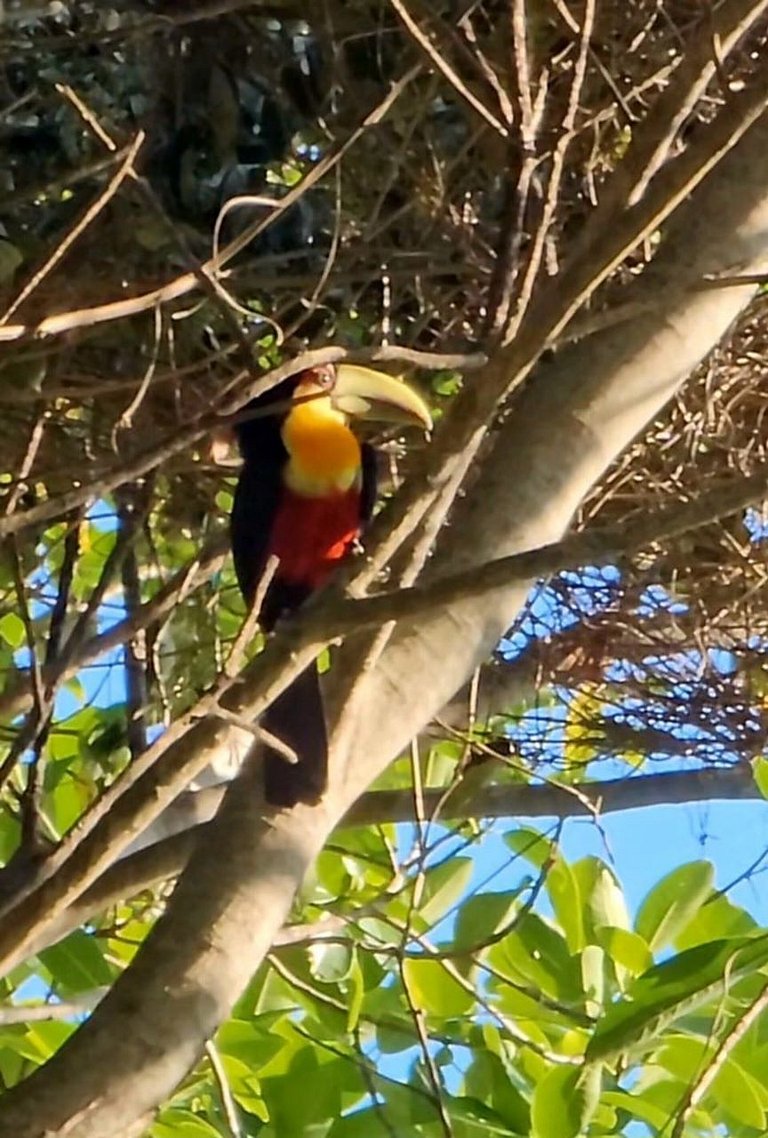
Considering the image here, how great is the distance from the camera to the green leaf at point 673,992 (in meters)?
1.14

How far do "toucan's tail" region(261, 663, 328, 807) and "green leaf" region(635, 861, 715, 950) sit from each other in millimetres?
502

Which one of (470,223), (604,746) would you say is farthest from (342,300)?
(604,746)

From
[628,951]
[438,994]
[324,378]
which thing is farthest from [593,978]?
[324,378]

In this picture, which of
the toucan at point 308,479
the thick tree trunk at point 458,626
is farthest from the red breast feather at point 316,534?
the thick tree trunk at point 458,626

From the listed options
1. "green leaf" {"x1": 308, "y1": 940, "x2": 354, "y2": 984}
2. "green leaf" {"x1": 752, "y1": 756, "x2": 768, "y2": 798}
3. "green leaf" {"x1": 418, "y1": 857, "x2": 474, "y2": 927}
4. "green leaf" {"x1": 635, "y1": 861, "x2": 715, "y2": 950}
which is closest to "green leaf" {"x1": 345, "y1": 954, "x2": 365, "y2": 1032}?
"green leaf" {"x1": 308, "y1": 940, "x2": 354, "y2": 984}

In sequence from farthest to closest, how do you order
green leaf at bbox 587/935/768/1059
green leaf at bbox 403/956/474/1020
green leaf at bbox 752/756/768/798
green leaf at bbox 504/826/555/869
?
green leaf at bbox 504/826/555/869
green leaf at bbox 403/956/474/1020
green leaf at bbox 752/756/768/798
green leaf at bbox 587/935/768/1059

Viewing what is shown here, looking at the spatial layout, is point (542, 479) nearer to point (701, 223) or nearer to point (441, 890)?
point (701, 223)

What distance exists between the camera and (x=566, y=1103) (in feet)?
3.86

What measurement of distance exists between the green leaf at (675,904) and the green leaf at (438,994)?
0.56ft

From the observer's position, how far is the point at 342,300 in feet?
4.43

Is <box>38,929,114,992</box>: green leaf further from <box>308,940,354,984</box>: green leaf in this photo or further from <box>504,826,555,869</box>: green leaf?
<box>504,826,555,869</box>: green leaf

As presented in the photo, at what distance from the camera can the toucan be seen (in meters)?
1.33

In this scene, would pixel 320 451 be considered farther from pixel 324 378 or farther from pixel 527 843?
pixel 527 843

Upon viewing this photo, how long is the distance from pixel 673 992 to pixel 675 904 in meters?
0.29
